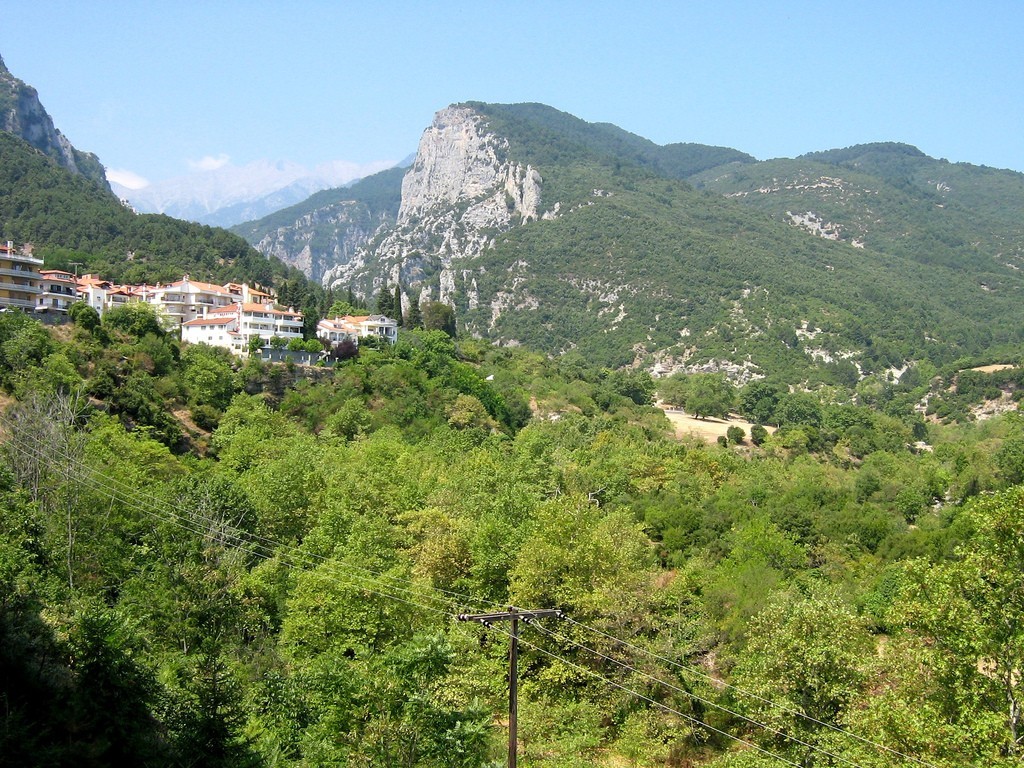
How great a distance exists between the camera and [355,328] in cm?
8050

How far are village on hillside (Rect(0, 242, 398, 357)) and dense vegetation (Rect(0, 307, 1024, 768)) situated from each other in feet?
26.4

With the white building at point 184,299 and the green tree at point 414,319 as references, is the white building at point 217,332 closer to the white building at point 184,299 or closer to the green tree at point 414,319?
the white building at point 184,299

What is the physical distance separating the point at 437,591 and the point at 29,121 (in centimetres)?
15617

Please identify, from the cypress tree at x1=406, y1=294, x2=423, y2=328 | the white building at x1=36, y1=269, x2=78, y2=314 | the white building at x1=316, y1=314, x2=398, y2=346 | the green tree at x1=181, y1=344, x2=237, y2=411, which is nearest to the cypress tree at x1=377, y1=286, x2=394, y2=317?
the white building at x1=316, y1=314, x2=398, y2=346

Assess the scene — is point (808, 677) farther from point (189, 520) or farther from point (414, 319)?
point (414, 319)

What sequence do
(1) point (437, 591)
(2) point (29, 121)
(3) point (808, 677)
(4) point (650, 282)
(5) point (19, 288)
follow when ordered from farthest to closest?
(4) point (650, 282) < (2) point (29, 121) < (5) point (19, 288) < (1) point (437, 591) < (3) point (808, 677)

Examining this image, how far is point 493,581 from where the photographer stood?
2928cm

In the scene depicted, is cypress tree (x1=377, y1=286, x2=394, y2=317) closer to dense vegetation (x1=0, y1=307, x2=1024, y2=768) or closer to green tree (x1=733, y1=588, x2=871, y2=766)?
dense vegetation (x1=0, y1=307, x2=1024, y2=768)

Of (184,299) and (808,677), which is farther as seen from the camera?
(184,299)

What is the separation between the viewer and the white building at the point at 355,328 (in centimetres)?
7550

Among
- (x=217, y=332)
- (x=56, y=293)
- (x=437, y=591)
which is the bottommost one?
(x=437, y=591)

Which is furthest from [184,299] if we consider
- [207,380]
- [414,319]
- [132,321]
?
[414,319]

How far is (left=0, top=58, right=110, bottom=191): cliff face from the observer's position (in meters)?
144

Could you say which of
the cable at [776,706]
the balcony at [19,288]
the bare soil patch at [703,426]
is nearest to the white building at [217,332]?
the balcony at [19,288]
